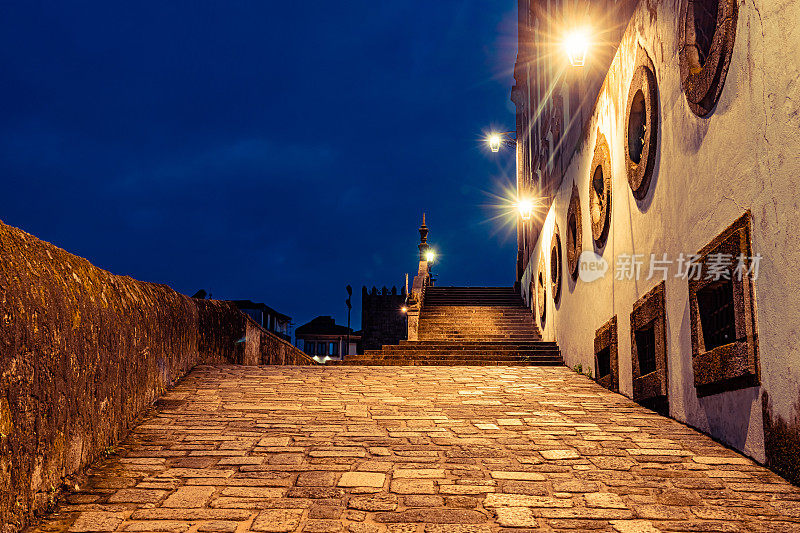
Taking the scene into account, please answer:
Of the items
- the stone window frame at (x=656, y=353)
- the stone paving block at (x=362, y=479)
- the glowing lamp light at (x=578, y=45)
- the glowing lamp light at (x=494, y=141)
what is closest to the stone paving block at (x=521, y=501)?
the stone paving block at (x=362, y=479)

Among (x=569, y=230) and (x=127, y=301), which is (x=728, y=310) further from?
(x=569, y=230)

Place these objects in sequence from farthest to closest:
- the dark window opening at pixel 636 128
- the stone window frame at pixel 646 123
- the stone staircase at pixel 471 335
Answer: the stone staircase at pixel 471 335 < the dark window opening at pixel 636 128 < the stone window frame at pixel 646 123

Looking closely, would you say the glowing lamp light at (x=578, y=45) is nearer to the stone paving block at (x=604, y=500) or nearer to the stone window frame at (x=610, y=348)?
the stone window frame at (x=610, y=348)

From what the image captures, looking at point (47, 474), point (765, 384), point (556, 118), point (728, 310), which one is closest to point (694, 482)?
point (765, 384)

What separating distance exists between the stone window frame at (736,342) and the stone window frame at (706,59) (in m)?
1.25

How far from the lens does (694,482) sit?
4586mm

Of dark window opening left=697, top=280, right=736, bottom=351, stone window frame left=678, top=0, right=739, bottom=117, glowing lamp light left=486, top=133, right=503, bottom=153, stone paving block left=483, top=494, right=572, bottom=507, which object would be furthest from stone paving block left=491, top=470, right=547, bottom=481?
glowing lamp light left=486, top=133, right=503, bottom=153

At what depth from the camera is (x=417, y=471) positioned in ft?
16.3

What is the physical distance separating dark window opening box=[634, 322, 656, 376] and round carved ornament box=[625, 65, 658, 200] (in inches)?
66.1

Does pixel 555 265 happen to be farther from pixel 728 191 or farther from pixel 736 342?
pixel 736 342

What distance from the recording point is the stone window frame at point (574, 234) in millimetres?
11398

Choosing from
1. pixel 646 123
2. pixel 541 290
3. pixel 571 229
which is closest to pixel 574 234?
pixel 571 229

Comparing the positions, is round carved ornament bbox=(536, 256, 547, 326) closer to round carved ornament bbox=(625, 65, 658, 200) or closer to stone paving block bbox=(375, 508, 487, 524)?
round carved ornament bbox=(625, 65, 658, 200)

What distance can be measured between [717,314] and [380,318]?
4402cm
